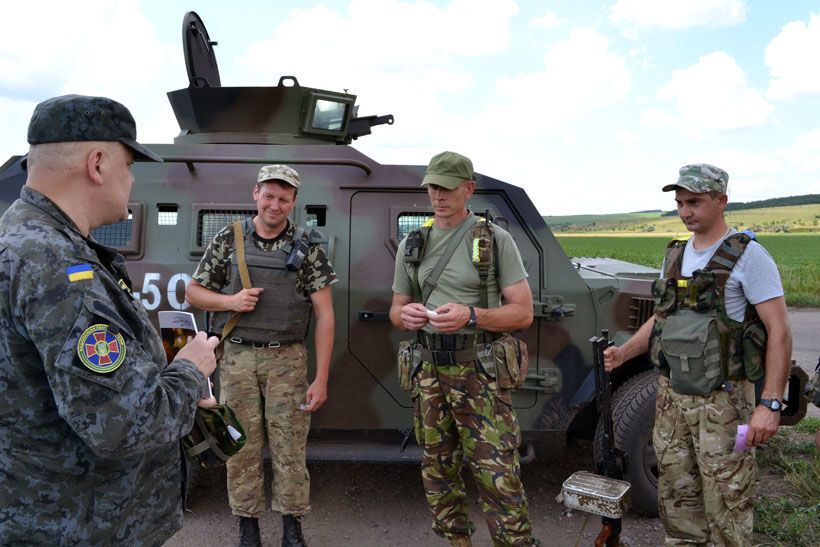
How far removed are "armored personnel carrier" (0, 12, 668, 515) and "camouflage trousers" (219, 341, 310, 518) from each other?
0.44m

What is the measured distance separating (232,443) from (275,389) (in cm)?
130

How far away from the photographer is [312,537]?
145 inches

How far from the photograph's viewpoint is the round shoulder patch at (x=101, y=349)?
1.41m

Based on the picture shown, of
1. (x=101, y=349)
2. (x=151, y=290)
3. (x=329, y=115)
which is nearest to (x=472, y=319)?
(x=101, y=349)

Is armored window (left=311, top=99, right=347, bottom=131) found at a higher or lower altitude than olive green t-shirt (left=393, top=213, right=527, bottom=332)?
higher

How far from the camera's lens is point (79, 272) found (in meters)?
1.47

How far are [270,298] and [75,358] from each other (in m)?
1.84

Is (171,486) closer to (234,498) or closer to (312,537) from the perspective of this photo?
(234,498)

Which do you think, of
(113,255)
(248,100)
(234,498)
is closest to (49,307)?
(113,255)

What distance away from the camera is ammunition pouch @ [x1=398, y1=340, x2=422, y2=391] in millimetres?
2996

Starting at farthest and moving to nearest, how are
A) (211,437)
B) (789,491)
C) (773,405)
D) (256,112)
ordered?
(256,112) → (789,491) → (773,405) → (211,437)

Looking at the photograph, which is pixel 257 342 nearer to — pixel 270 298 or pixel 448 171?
pixel 270 298

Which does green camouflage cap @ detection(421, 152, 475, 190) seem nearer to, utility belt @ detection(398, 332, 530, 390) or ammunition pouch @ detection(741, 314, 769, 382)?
utility belt @ detection(398, 332, 530, 390)

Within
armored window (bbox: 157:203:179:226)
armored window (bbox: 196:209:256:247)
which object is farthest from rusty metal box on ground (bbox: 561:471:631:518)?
armored window (bbox: 157:203:179:226)
